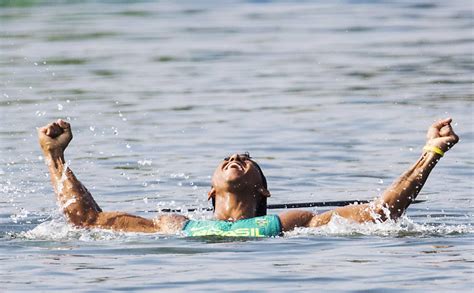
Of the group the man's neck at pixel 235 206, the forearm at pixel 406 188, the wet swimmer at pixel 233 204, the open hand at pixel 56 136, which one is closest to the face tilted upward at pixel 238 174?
the wet swimmer at pixel 233 204

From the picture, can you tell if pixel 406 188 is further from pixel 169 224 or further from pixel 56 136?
pixel 56 136

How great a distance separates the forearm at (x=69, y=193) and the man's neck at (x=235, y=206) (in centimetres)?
108

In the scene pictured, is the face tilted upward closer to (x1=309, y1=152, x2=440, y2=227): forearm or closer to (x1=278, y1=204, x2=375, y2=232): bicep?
(x1=278, y1=204, x2=375, y2=232): bicep

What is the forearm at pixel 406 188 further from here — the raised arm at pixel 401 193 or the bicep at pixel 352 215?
the bicep at pixel 352 215

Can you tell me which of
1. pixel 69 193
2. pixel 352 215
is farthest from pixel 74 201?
pixel 352 215

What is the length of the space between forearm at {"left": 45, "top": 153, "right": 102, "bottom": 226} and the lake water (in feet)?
0.55

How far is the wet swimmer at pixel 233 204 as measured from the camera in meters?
13.3

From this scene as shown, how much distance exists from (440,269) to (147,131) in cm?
970

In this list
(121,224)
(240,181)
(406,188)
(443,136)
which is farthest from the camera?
(121,224)

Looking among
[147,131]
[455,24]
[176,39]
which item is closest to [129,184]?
[147,131]

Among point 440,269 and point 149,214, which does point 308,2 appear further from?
point 440,269

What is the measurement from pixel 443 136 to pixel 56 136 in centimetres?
318

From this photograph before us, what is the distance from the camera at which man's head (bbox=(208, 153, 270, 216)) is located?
1346cm

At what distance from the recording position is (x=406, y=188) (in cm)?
1326
